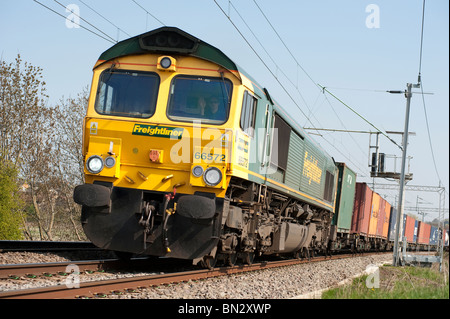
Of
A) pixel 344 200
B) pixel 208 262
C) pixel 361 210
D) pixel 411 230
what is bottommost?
pixel 208 262

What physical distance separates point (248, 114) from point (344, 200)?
1391 cm

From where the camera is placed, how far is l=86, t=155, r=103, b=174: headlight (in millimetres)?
9766

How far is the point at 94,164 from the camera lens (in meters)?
9.80

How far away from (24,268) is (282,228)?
6579mm

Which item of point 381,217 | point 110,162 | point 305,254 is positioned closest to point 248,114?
point 110,162

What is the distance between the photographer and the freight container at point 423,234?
55.1m

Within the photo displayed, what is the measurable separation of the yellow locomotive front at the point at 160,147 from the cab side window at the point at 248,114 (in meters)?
0.35

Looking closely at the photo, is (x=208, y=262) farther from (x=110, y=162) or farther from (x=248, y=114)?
(x=248, y=114)

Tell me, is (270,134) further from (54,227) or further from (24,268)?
(54,227)

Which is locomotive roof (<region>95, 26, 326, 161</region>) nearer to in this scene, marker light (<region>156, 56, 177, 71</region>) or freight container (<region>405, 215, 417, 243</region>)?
marker light (<region>156, 56, 177, 71</region>)

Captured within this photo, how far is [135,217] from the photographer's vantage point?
970cm

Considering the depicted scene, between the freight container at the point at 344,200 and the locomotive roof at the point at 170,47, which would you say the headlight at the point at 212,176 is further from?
the freight container at the point at 344,200

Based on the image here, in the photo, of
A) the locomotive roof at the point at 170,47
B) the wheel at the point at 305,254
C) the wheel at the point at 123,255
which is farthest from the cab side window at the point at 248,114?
the wheel at the point at 305,254
